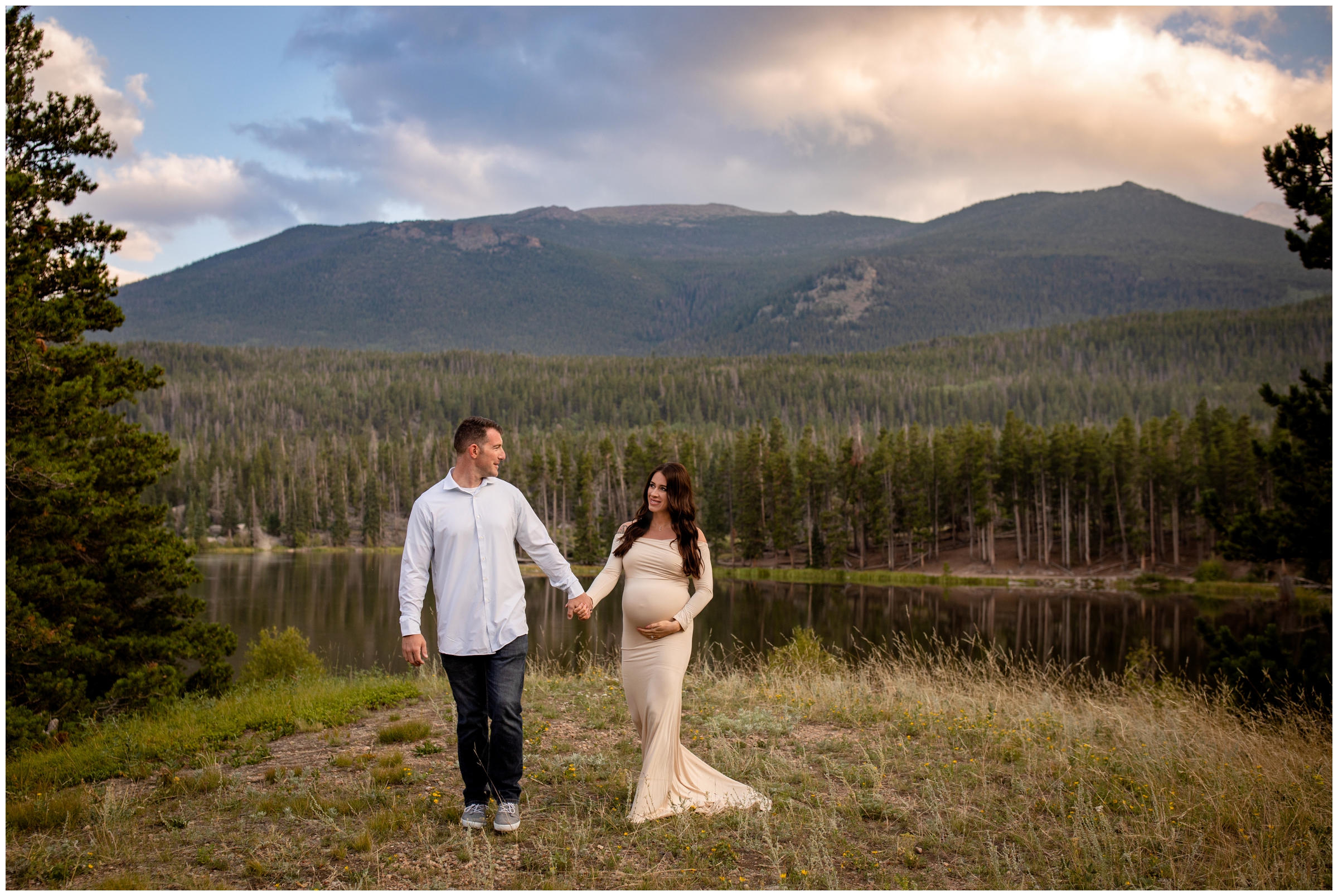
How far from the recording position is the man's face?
6176mm

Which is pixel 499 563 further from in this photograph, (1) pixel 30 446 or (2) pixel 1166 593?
(2) pixel 1166 593

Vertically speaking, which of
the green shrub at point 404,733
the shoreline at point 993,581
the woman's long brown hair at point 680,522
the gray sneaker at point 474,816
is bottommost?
the shoreline at point 993,581

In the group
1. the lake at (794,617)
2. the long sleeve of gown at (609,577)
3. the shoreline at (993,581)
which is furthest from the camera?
the shoreline at (993,581)

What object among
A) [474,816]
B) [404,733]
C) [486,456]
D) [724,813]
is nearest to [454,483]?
[486,456]

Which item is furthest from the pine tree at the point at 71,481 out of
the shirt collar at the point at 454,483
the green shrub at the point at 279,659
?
the shirt collar at the point at 454,483

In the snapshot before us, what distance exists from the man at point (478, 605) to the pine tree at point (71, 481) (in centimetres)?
591

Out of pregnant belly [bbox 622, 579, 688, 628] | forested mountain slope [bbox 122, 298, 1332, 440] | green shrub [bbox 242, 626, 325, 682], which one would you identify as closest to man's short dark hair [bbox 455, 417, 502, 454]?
pregnant belly [bbox 622, 579, 688, 628]

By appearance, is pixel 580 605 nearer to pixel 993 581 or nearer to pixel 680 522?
pixel 680 522

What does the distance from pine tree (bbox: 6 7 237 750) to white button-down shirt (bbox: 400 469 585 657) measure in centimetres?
586

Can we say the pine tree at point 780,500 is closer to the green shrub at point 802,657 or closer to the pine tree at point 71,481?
the green shrub at point 802,657

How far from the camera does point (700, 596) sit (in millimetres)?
6727

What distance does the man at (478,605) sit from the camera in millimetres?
6012

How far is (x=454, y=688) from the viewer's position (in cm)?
615

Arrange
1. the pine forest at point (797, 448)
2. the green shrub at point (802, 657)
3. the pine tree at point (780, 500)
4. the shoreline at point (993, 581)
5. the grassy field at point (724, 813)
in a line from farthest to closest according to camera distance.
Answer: the pine tree at point (780, 500) → the pine forest at point (797, 448) → the shoreline at point (993, 581) → the green shrub at point (802, 657) → the grassy field at point (724, 813)
